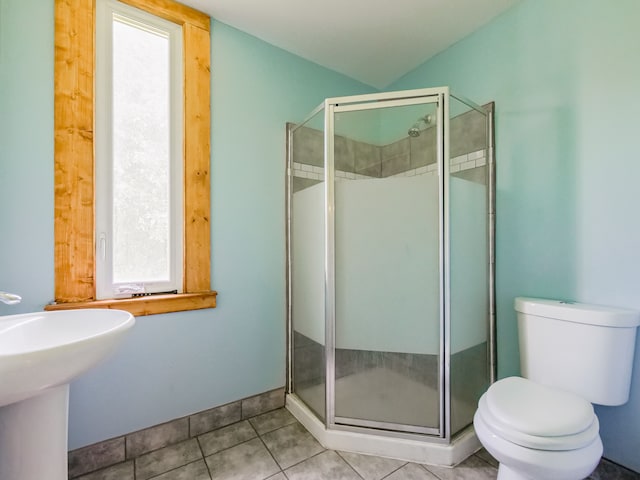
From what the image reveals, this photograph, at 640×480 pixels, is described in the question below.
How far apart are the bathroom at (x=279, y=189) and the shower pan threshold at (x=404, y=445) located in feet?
1.52

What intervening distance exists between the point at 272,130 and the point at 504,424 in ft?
6.04

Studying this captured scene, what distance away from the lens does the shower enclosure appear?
1.47m

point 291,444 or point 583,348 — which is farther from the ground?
point 583,348

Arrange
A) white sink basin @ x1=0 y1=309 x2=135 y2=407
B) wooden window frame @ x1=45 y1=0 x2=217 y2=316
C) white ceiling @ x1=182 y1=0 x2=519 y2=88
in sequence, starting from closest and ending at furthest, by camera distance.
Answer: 1. white sink basin @ x1=0 y1=309 x2=135 y2=407
2. wooden window frame @ x1=45 y1=0 x2=217 y2=316
3. white ceiling @ x1=182 y1=0 x2=519 y2=88

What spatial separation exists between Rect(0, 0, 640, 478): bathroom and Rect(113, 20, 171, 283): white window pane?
0.80ft

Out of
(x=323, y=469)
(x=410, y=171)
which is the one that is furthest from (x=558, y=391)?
(x=410, y=171)

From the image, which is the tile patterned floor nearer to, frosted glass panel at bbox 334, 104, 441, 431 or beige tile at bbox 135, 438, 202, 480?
beige tile at bbox 135, 438, 202, 480

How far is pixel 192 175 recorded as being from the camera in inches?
62.9

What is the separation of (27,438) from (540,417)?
165 cm

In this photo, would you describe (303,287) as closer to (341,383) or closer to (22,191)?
(341,383)

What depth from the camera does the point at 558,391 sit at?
1.17 m

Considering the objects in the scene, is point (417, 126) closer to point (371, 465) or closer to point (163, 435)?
point (371, 465)

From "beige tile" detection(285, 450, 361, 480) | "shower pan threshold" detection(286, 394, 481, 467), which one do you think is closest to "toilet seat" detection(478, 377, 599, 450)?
"shower pan threshold" detection(286, 394, 481, 467)

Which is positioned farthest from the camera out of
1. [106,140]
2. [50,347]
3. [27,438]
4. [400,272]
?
[400,272]
